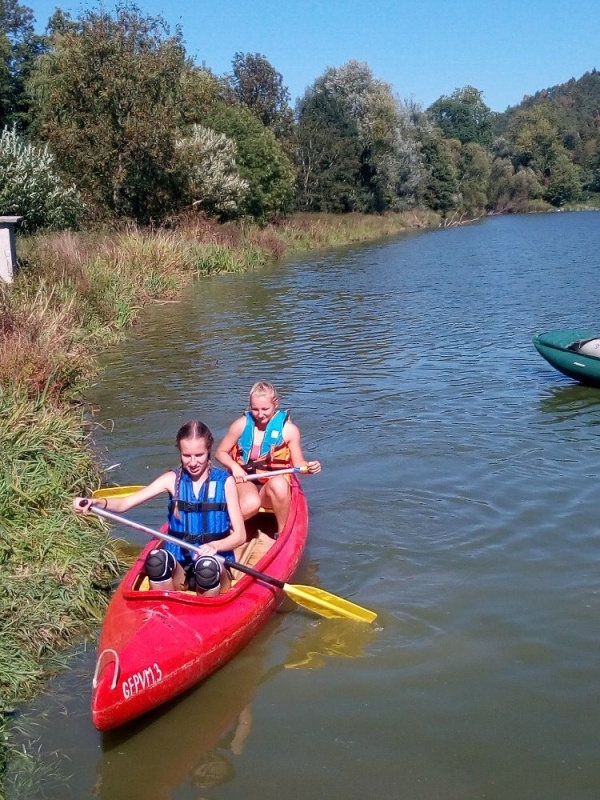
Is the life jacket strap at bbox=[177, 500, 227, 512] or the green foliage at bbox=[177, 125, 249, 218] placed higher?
the green foliage at bbox=[177, 125, 249, 218]

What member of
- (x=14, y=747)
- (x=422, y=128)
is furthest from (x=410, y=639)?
(x=422, y=128)

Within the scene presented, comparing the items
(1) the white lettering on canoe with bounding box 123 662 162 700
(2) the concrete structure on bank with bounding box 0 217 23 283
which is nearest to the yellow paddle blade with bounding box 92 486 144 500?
(1) the white lettering on canoe with bounding box 123 662 162 700

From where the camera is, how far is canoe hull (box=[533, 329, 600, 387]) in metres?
10.5

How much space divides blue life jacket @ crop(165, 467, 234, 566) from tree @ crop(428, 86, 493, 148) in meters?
87.5

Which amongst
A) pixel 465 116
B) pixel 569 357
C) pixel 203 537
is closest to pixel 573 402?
pixel 569 357

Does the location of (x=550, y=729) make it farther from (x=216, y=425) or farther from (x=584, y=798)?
(x=216, y=425)

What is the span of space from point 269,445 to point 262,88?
136 ft

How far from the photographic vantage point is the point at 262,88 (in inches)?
1756

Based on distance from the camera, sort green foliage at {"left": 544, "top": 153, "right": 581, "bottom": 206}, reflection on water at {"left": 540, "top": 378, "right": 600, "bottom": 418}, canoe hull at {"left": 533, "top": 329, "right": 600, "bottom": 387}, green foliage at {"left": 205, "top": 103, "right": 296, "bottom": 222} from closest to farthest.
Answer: reflection on water at {"left": 540, "top": 378, "right": 600, "bottom": 418} → canoe hull at {"left": 533, "top": 329, "right": 600, "bottom": 387} → green foliage at {"left": 205, "top": 103, "right": 296, "bottom": 222} → green foliage at {"left": 544, "top": 153, "right": 581, "bottom": 206}

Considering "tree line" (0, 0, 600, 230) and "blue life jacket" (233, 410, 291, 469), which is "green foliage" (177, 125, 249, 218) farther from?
"blue life jacket" (233, 410, 291, 469)

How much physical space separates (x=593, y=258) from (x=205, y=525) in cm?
2567

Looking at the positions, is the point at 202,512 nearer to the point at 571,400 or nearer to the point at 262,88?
the point at 571,400

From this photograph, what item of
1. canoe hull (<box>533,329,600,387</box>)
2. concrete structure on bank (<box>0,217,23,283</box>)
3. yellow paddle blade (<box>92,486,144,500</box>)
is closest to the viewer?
yellow paddle blade (<box>92,486,144,500</box>)

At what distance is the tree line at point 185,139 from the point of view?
987 inches
